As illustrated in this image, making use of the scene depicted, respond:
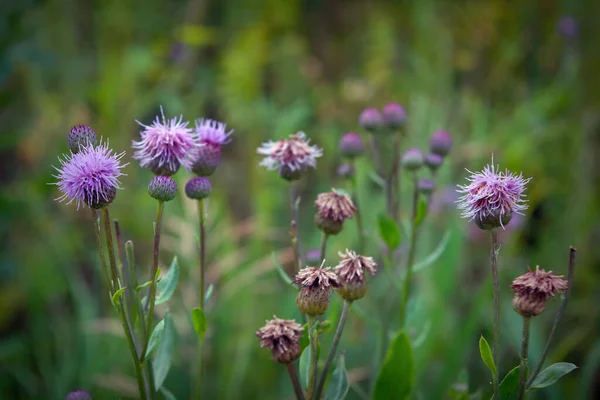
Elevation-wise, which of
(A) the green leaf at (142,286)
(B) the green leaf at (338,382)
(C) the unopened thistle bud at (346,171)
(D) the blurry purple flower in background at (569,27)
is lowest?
(B) the green leaf at (338,382)

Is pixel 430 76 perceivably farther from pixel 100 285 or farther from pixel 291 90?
pixel 100 285

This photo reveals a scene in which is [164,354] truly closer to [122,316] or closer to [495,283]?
[122,316]

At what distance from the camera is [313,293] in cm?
61

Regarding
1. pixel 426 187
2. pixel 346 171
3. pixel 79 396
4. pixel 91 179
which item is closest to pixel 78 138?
pixel 91 179

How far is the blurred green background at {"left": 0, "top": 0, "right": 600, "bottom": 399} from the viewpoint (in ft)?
4.93

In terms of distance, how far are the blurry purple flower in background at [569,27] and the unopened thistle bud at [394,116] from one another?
4.92 feet

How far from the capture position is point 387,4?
2.92 metres

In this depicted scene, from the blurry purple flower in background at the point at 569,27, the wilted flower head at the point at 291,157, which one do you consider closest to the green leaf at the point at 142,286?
the wilted flower head at the point at 291,157

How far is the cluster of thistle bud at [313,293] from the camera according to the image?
0.61 metres

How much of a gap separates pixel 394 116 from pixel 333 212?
0.99 feet

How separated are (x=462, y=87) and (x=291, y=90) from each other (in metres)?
0.76

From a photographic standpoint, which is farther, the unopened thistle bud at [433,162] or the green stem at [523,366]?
the unopened thistle bud at [433,162]

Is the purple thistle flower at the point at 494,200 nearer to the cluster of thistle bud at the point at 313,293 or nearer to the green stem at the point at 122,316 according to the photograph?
the cluster of thistle bud at the point at 313,293

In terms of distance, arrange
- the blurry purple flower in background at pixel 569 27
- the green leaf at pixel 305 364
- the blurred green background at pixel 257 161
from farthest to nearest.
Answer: the blurry purple flower in background at pixel 569 27, the blurred green background at pixel 257 161, the green leaf at pixel 305 364
